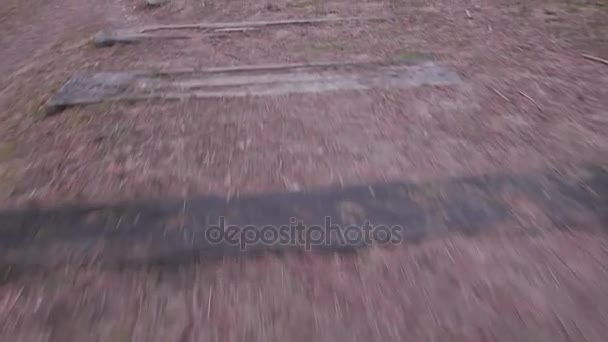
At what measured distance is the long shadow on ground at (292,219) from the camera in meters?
2.27

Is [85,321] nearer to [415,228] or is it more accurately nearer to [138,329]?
[138,329]

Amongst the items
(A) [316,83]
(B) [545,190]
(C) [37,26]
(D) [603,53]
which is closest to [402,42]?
(A) [316,83]

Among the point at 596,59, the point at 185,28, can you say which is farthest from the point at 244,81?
the point at 596,59

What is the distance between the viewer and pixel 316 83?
385cm

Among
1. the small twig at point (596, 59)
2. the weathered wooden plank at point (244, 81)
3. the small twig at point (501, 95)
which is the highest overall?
the small twig at point (596, 59)

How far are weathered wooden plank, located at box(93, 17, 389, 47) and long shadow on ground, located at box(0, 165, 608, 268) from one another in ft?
9.00

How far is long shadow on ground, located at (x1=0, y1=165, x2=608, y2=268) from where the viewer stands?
2266 millimetres

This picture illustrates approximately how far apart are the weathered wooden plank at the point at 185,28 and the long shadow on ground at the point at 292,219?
2742 millimetres

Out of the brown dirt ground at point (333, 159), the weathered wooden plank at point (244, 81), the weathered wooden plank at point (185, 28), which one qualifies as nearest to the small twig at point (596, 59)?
the brown dirt ground at point (333, 159)

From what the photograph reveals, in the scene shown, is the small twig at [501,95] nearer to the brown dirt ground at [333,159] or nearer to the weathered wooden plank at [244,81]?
the brown dirt ground at [333,159]

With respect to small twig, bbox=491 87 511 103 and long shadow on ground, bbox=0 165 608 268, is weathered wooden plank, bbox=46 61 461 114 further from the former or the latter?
long shadow on ground, bbox=0 165 608 268

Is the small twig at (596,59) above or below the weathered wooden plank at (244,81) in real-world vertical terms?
above

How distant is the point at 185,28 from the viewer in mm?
5160

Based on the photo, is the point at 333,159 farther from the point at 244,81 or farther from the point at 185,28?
the point at 185,28
